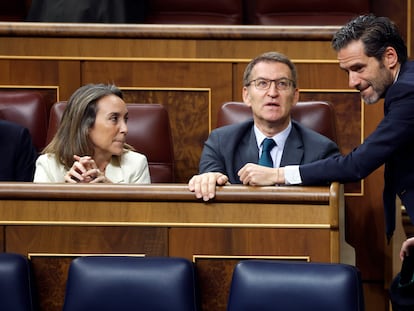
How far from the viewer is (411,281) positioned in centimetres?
110

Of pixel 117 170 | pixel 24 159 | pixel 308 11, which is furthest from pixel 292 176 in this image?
pixel 308 11

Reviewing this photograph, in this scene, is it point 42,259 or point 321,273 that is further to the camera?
point 42,259

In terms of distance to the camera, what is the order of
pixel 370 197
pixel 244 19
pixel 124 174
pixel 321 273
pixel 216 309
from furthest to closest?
pixel 244 19 → pixel 370 197 → pixel 124 174 → pixel 216 309 → pixel 321 273

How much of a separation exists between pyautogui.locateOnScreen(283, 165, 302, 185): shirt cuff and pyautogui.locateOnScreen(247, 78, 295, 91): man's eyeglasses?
244 millimetres

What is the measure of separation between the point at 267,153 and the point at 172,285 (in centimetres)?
37

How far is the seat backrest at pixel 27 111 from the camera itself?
5.02ft

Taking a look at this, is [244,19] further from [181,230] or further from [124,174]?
[181,230]

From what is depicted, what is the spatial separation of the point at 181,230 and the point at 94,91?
0.37 m

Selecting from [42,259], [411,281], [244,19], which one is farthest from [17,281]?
[244,19]

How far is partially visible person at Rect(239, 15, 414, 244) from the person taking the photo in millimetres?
1107

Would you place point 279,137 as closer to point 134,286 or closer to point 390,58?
point 390,58

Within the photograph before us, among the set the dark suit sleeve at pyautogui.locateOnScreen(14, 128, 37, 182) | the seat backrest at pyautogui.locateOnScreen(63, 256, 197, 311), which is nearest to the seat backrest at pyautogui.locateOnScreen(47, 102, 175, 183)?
the dark suit sleeve at pyautogui.locateOnScreen(14, 128, 37, 182)

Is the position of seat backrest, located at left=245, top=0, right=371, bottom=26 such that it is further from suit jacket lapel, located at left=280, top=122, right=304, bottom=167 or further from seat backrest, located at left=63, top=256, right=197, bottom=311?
seat backrest, located at left=63, top=256, right=197, bottom=311

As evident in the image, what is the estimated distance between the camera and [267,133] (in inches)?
54.0
